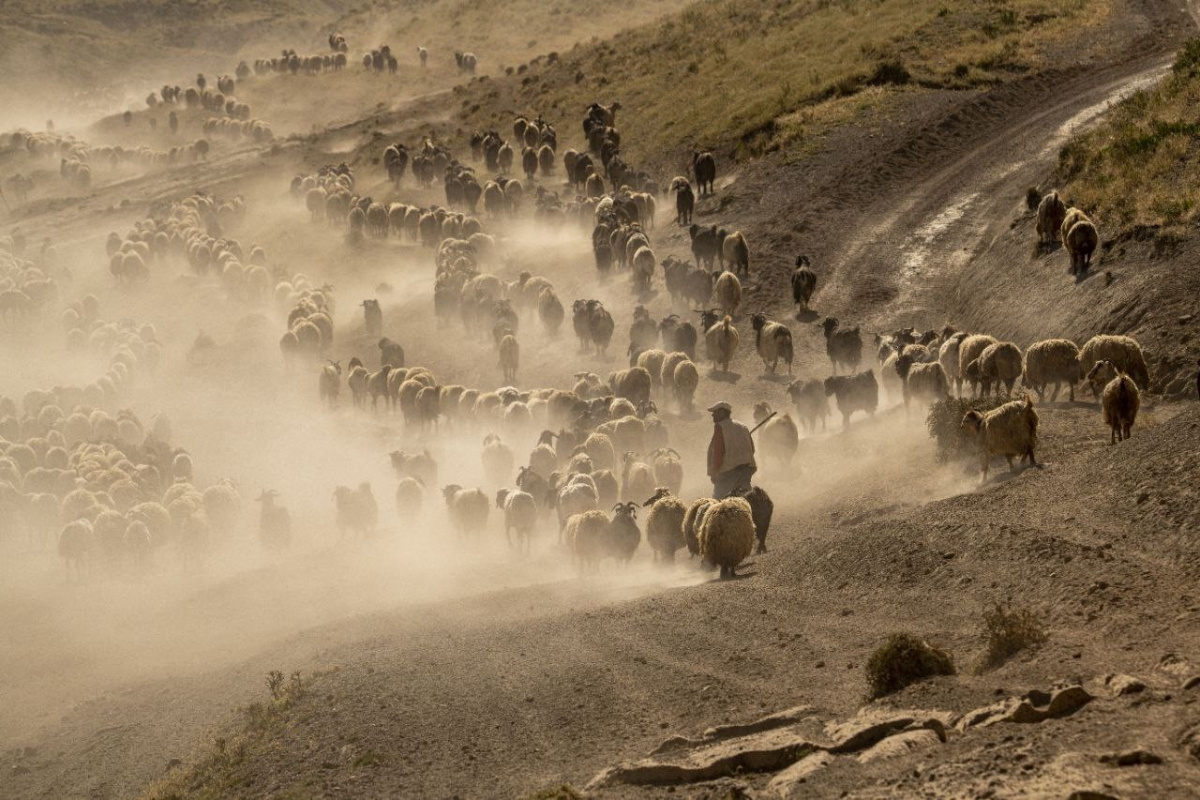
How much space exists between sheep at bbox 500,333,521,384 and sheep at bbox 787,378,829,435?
413 inches

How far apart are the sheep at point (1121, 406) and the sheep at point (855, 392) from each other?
861cm

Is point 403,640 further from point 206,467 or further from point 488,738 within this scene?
point 206,467

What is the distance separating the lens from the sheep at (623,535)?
68.7ft

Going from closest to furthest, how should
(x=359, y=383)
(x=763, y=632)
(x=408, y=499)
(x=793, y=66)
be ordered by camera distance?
(x=763, y=632) < (x=408, y=499) < (x=359, y=383) < (x=793, y=66)

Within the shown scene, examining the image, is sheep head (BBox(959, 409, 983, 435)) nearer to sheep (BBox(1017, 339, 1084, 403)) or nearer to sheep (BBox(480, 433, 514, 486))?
sheep (BBox(1017, 339, 1084, 403))

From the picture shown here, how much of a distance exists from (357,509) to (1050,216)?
1705 centimetres

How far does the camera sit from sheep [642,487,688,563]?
792 inches

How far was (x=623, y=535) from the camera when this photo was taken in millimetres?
20969

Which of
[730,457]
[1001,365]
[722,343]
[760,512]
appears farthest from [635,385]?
[760,512]

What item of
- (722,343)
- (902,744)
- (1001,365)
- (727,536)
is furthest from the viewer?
(722,343)

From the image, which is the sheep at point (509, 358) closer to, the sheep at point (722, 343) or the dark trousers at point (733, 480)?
the sheep at point (722, 343)

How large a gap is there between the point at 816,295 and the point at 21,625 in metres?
21.2

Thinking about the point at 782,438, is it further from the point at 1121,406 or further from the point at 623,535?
the point at 1121,406

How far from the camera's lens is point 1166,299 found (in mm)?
23281
